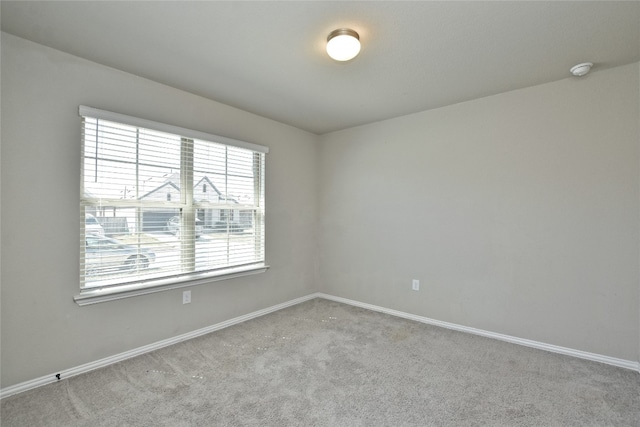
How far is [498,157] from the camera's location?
295 centimetres

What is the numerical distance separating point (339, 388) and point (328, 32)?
242 centimetres

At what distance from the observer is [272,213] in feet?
12.4

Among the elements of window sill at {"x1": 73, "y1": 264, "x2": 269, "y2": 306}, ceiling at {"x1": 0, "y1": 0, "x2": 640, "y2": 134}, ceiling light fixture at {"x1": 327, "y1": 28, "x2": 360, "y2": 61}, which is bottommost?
window sill at {"x1": 73, "y1": 264, "x2": 269, "y2": 306}

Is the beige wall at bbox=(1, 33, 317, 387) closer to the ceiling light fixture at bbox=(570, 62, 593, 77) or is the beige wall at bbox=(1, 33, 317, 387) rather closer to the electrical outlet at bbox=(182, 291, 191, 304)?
the electrical outlet at bbox=(182, 291, 191, 304)

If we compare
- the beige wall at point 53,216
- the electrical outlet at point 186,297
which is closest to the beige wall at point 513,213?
the electrical outlet at point 186,297

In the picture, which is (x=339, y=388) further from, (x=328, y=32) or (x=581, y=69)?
(x=581, y=69)

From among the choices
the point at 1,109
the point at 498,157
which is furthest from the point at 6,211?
the point at 498,157

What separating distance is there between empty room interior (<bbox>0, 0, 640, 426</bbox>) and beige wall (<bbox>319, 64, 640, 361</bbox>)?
0.02 meters

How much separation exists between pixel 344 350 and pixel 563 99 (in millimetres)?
2939

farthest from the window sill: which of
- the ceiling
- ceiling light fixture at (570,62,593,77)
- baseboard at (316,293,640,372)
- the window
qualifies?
ceiling light fixture at (570,62,593,77)

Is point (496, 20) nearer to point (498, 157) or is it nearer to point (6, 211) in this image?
point (498, 157)

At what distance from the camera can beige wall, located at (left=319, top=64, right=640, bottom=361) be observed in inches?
95.5

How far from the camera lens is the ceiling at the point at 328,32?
1745 mm

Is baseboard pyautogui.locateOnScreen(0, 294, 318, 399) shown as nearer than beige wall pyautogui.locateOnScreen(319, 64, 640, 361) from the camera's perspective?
Yes
